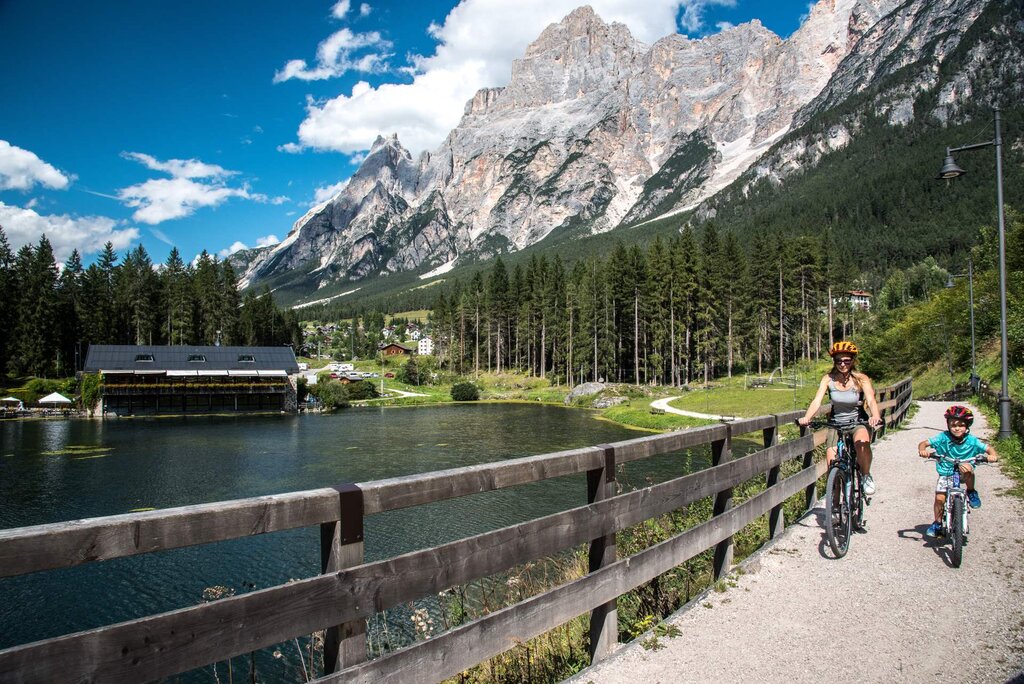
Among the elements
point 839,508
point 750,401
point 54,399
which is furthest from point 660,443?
point 54,399

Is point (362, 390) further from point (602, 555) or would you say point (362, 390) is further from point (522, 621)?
point (522, 621)

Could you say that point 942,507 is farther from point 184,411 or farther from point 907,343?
point 184,411

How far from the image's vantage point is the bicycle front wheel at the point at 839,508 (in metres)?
7.43

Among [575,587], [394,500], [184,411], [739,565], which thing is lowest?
[184,411]

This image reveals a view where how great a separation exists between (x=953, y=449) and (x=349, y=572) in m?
7.75

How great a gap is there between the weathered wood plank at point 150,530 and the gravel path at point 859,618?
8.92ft

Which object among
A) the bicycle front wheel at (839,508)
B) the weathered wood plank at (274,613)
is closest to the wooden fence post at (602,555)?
the weathered wood plank at (274,613)

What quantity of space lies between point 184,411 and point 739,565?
8008cm

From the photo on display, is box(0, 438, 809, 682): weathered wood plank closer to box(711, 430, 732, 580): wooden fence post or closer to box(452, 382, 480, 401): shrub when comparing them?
box(711, 430, 732, 580): wooden fence post

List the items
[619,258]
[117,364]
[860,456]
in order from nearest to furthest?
[860,456] < [117,364] < [619,258]

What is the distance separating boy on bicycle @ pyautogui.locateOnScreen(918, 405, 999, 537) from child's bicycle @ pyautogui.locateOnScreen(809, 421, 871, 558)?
31.0 inches

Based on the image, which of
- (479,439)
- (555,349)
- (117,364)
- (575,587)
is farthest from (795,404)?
(117,364)

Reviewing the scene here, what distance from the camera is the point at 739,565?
23.1 feet

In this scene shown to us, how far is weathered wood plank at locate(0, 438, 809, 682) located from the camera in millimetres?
2201
